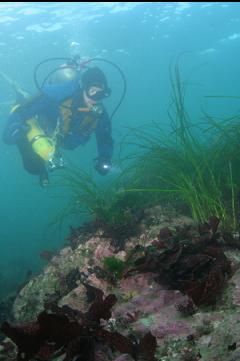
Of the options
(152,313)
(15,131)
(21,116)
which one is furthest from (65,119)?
(152,313)

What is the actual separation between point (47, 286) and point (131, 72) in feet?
136

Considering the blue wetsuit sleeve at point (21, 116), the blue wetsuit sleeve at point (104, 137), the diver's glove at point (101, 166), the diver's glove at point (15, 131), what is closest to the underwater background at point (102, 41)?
the blue wetsuit sleeve at point (104, 137)

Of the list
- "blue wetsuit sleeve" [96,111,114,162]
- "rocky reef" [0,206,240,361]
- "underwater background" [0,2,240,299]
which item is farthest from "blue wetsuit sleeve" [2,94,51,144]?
"rocky reef" [0,206,240,361]

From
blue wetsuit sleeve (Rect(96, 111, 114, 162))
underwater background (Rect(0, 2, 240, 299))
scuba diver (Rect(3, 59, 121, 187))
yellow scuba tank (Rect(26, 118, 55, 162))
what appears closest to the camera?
yellow scuba tank (Rect(26, 118, 55, 162))

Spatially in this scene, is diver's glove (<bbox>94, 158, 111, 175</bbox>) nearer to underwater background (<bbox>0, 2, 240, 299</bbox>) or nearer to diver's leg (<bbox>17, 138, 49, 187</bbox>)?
diver's leg (<bbox>17, 138, 49, 187</bbox>)

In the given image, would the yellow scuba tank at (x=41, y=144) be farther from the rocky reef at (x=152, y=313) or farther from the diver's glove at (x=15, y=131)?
the rocky reef at (x=152, y=313)

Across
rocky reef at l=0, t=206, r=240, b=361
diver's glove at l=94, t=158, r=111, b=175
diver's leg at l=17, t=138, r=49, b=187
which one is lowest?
rocky reef at l=0, t=206, r=240, b=361

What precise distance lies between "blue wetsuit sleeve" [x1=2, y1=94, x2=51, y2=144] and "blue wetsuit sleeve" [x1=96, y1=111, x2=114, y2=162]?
1.66m

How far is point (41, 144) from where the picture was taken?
8297mm

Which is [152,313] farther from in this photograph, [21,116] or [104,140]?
[21,116]

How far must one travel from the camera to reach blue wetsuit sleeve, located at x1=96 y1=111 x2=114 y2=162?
9924 mm

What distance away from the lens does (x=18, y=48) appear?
27.8 m

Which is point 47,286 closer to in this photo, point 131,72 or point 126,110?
point 131,72

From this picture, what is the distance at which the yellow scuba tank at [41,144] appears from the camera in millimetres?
8153
